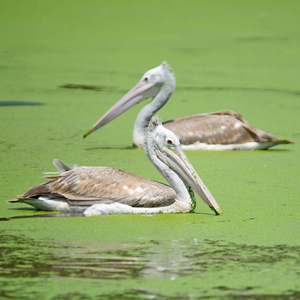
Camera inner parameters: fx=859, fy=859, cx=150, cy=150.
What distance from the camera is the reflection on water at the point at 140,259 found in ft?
11.7

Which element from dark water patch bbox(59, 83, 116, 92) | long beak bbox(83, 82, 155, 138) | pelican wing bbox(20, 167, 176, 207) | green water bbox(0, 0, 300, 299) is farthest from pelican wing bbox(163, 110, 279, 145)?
dark water patch bbox(59, 83, 116, 92)

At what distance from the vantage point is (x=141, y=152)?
733 centimetres

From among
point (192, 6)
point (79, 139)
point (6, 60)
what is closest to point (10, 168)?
point (79, 139)

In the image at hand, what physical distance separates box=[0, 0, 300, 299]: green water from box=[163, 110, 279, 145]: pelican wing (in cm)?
21

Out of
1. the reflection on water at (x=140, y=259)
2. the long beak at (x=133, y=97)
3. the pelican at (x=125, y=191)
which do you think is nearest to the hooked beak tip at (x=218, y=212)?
the pelican at (x=125, y=191)

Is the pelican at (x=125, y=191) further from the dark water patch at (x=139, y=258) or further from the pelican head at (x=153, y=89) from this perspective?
the pelican head at (x=153, y=89)

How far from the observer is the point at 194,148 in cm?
764

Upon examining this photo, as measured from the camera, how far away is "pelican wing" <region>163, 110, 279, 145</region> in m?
7.61

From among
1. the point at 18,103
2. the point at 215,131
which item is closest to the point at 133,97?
the point at 215,131

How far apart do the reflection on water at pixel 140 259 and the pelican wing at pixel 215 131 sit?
3.47m

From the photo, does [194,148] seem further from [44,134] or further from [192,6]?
[192,6]

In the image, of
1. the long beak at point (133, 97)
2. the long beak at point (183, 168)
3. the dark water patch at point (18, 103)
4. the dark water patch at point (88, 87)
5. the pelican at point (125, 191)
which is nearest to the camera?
the pelican at point (125, 191)

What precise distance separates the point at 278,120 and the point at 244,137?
4.49 ft

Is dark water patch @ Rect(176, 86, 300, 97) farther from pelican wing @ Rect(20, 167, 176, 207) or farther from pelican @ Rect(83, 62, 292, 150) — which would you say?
pelican wing @ Rect(20, 167, 176, 207)
